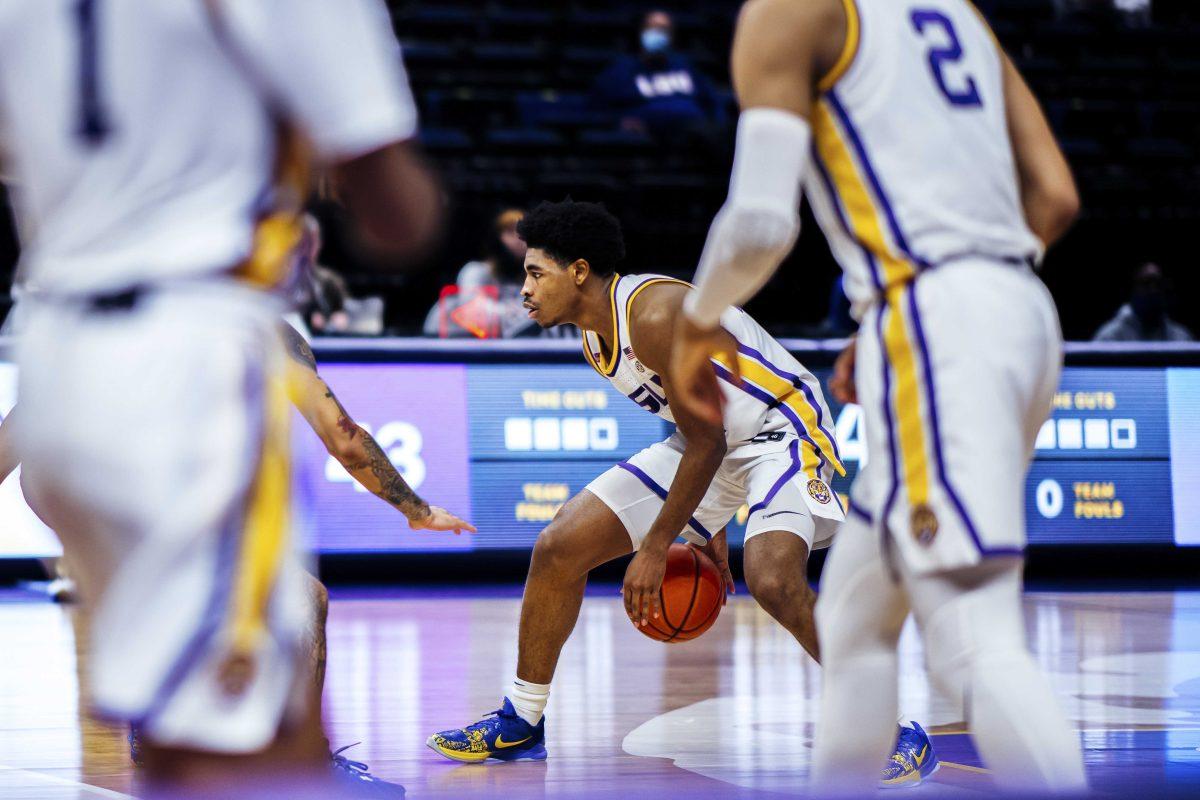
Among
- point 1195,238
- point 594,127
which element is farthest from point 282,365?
point 1195,238

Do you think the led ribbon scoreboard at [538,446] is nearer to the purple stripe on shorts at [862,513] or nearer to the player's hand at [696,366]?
the player's hand at [696,366]

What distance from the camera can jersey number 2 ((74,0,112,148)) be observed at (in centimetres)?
142

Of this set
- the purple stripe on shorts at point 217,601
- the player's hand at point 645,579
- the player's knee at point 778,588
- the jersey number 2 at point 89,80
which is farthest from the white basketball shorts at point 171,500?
the player's knee at point 778,588

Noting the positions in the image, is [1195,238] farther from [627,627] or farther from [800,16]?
[800,16]

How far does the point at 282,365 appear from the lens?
58.9 inches

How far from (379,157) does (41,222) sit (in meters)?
0.35

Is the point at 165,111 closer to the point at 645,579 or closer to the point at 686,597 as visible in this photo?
the point at 645,579

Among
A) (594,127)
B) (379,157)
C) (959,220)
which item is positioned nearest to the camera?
(379,157)

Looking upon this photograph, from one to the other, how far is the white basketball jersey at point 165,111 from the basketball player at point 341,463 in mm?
1320

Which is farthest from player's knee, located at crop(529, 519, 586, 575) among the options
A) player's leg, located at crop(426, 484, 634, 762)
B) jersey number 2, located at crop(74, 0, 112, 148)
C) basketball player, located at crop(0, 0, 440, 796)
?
jersey number 2, located at crop(74, 0, 112, 148)

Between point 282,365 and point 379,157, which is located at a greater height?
point 379,157

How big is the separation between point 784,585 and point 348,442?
1378mm

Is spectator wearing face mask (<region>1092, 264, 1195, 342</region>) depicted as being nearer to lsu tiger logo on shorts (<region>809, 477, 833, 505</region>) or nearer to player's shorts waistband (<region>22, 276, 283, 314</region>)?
lsu tiger logo on shorts (<region>809, 477, 833, 505</region>)

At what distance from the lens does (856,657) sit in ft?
7.63
